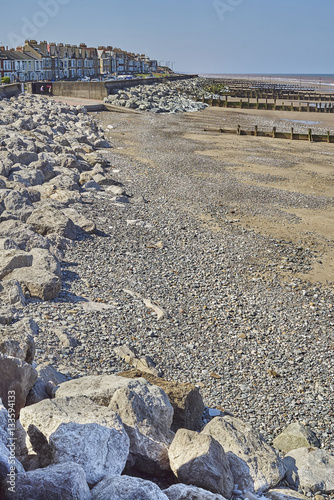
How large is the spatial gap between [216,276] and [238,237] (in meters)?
2.72

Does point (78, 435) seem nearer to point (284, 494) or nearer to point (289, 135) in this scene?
point (284, 494)

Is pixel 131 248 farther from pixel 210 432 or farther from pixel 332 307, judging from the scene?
pixel 210 432

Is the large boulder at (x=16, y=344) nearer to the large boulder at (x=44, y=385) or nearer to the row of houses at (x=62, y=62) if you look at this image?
the large boulder at (x=44, y=385)

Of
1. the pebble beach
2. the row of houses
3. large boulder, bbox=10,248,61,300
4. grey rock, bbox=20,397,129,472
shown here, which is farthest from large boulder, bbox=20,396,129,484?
the row of houses

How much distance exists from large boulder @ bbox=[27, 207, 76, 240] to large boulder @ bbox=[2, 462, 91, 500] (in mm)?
7185

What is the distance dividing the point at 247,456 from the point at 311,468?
80 centimetres

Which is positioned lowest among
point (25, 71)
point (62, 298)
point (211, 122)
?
point (62, 298)

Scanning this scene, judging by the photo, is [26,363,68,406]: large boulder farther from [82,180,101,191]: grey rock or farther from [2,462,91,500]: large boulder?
[82,180,101,191]: grey rock

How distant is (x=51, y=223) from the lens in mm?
9922

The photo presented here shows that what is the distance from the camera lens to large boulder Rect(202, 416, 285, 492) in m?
4.20

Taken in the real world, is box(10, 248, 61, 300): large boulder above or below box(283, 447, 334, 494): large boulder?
above

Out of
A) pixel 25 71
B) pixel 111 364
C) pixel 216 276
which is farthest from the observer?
pixel 25 71

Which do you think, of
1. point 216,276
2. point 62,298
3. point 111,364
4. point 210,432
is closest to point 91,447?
point 210,432

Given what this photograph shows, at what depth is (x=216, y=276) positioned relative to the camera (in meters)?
9.62
